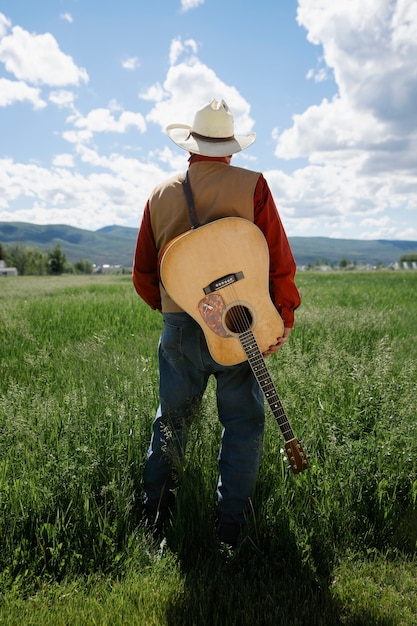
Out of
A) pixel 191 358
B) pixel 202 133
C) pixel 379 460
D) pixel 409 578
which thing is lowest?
pixel 409 578

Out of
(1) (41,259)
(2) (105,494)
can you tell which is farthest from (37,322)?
(1) (41,259)

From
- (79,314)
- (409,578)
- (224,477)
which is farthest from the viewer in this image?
(79,314)

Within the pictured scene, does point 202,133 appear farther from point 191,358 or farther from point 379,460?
point 379,460

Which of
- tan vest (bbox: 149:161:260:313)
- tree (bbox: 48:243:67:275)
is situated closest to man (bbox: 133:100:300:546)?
tan vest (bbox: 149:161:260:313)

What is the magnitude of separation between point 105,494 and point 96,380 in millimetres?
1708

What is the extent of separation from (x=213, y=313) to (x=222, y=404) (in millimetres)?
614

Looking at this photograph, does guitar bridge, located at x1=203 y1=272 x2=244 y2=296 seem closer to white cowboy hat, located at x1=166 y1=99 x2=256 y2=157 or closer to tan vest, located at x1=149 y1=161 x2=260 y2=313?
tan vest, located at x1=149 y1=161 x2=260 y2=313

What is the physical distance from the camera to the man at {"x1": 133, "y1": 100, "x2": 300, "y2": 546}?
10.4 feet

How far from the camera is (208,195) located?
314 centimetres

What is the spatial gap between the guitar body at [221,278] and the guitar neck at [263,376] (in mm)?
54

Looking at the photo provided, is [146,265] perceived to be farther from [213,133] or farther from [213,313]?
[213,133]

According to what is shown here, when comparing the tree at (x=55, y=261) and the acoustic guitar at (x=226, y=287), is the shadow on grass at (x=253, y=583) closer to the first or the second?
the acoustic guitar at (x=226, y=287)

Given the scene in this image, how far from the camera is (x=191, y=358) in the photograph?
130 inches

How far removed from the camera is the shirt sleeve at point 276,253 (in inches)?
126
